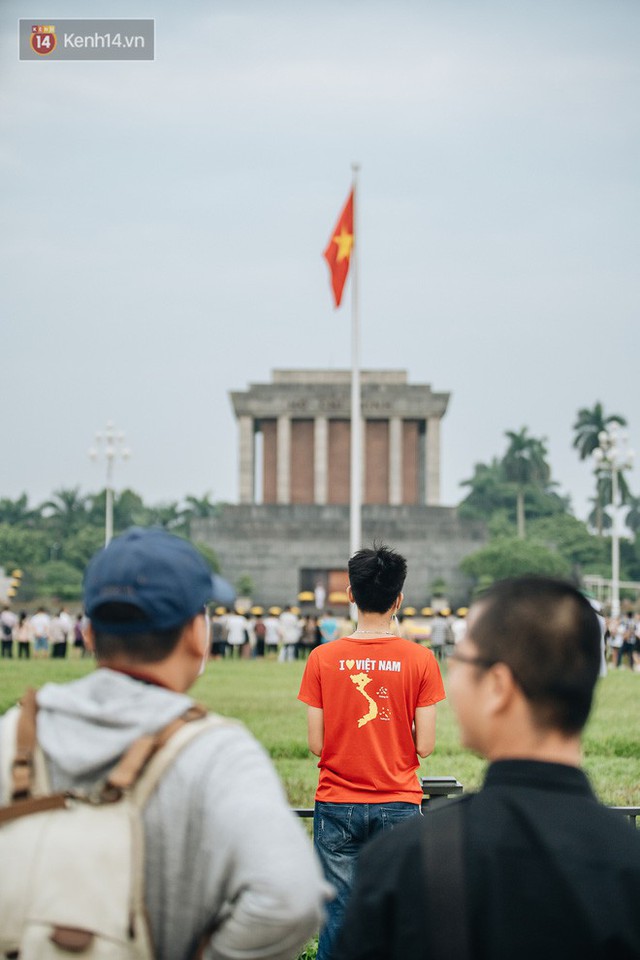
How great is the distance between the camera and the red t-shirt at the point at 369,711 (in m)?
4.57

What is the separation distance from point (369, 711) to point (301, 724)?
35.6 ft

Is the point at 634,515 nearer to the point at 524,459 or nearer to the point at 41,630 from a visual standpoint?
the point at 524,459

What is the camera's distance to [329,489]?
64312 millimetres

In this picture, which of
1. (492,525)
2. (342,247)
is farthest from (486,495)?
(342,247)

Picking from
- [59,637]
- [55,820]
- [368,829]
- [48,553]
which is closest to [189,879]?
[55,820]

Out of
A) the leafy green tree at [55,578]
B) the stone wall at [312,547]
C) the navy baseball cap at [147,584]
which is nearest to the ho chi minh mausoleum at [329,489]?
the stone wall at [312,547]

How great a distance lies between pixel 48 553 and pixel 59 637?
53.5 metres

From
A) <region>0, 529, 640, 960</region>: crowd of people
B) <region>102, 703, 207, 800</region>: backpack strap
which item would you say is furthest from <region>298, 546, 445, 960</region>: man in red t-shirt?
<region>102, 703, 207, 800</region>: backpack strap

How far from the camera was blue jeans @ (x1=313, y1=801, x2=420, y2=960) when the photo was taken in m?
4.52

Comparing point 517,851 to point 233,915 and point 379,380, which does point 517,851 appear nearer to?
point 233,915

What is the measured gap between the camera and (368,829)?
4523 millimetres

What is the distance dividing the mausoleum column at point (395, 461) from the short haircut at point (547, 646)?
5897 centimetres

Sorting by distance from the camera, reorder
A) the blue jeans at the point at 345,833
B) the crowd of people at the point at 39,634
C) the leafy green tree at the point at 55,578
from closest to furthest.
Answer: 1. the blue jeans at the point at 345,833
2. the crowd of people at the point at 39,634
3. the leafy green tree at the point at 55,578

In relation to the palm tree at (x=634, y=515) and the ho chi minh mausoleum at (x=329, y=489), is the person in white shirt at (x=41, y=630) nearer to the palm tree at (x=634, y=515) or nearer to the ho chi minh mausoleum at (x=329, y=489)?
the ho chi minh mausoleum at (x=329, y=489)
